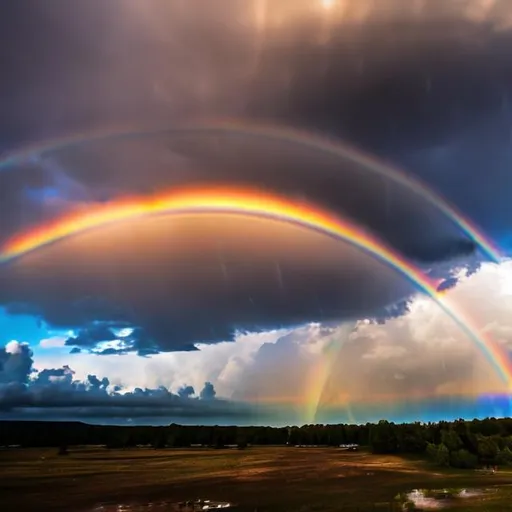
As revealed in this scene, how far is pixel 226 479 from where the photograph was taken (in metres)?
55.7

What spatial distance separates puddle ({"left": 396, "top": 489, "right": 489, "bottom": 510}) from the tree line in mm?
20656

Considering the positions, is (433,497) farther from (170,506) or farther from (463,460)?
(463,460)

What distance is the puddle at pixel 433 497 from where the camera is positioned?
147ft

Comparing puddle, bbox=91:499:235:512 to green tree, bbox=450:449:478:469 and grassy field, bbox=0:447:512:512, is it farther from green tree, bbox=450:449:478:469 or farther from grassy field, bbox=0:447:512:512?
green tree, bbox=450:449:478:469

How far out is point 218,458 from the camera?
73.1 meters

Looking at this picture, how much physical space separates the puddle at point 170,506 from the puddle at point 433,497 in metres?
14.0

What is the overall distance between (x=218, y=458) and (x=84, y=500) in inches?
1077

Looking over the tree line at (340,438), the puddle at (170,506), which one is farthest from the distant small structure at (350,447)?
the puddle at (170,506)

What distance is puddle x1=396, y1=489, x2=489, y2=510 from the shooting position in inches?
1761

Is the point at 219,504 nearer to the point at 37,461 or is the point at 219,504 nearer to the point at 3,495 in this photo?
the point at 3,495

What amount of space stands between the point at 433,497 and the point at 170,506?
2195 cm

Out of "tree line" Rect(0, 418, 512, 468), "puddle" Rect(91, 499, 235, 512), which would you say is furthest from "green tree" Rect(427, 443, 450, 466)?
"puddle" Rect(91, 499, 235, 512)

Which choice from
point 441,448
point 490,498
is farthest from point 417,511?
point 441,448

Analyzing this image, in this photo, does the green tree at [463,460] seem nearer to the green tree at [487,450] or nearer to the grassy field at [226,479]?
the green tree at [487,450]
